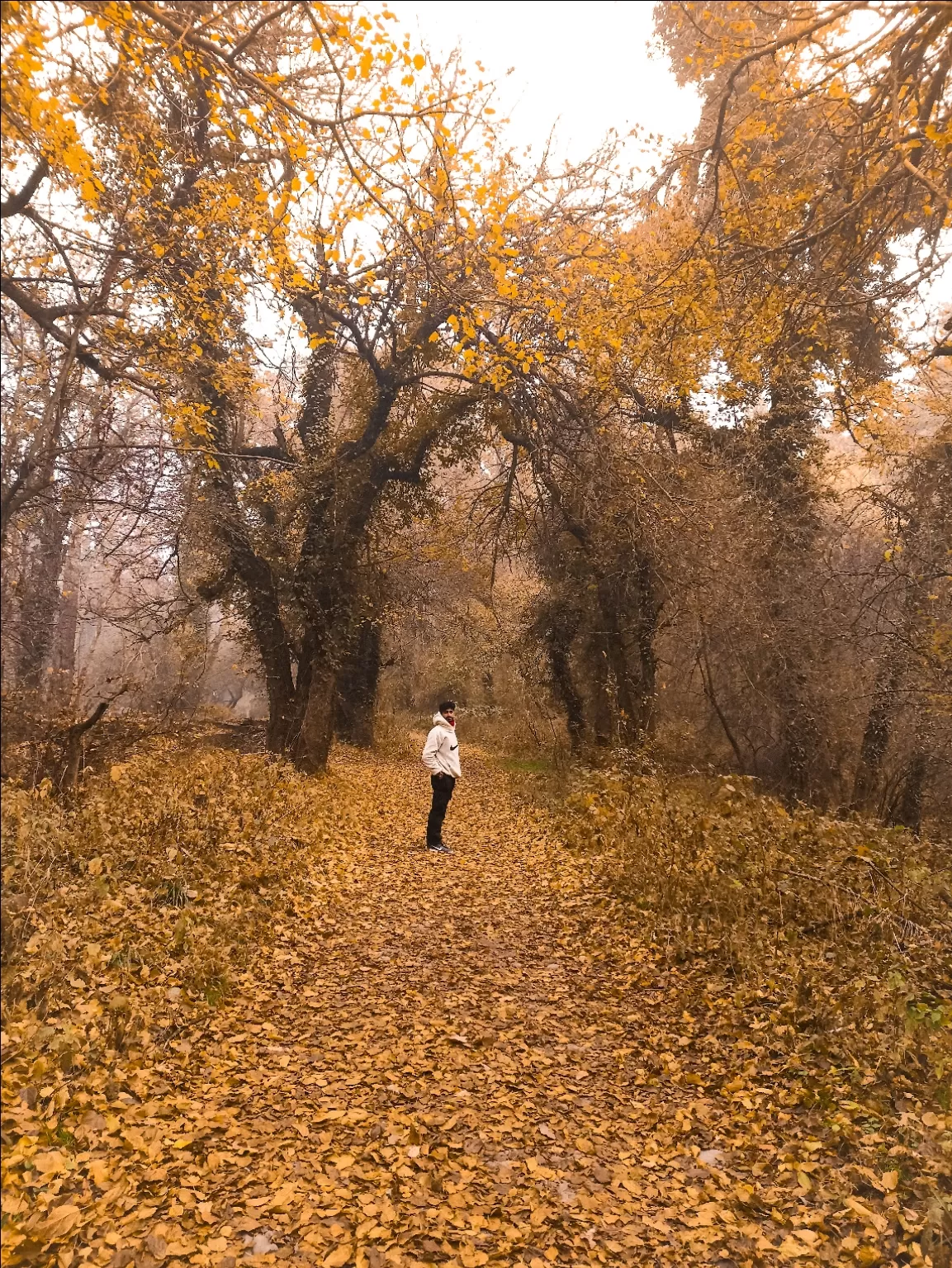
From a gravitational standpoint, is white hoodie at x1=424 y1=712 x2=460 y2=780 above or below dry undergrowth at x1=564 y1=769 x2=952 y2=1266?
above

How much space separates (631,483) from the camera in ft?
32.1

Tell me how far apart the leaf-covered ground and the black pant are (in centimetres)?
201

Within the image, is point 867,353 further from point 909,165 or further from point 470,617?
point 470,617

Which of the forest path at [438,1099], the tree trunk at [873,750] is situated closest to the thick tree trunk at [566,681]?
the tree trunk at [873,750]

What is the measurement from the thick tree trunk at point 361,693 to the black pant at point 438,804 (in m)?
8.80

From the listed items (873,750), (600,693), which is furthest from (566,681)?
(873,750)

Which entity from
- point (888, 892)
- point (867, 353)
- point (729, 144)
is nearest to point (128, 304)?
point (729, 144)

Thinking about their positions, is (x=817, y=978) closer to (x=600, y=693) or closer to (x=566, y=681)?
A: (x=566, y=681)

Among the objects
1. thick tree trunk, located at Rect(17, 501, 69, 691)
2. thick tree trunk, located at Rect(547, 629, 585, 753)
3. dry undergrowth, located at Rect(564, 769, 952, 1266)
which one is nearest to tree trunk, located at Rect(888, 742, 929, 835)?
dry undergrowth, located at Rect(564, 769, 952, 1266)

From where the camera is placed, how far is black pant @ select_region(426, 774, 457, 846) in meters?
8.58

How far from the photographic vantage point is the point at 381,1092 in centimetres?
407

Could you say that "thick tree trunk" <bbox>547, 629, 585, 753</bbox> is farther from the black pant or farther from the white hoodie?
the white hoodie

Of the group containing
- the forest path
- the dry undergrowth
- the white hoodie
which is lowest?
the forest path

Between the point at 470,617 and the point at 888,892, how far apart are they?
1431 cm
